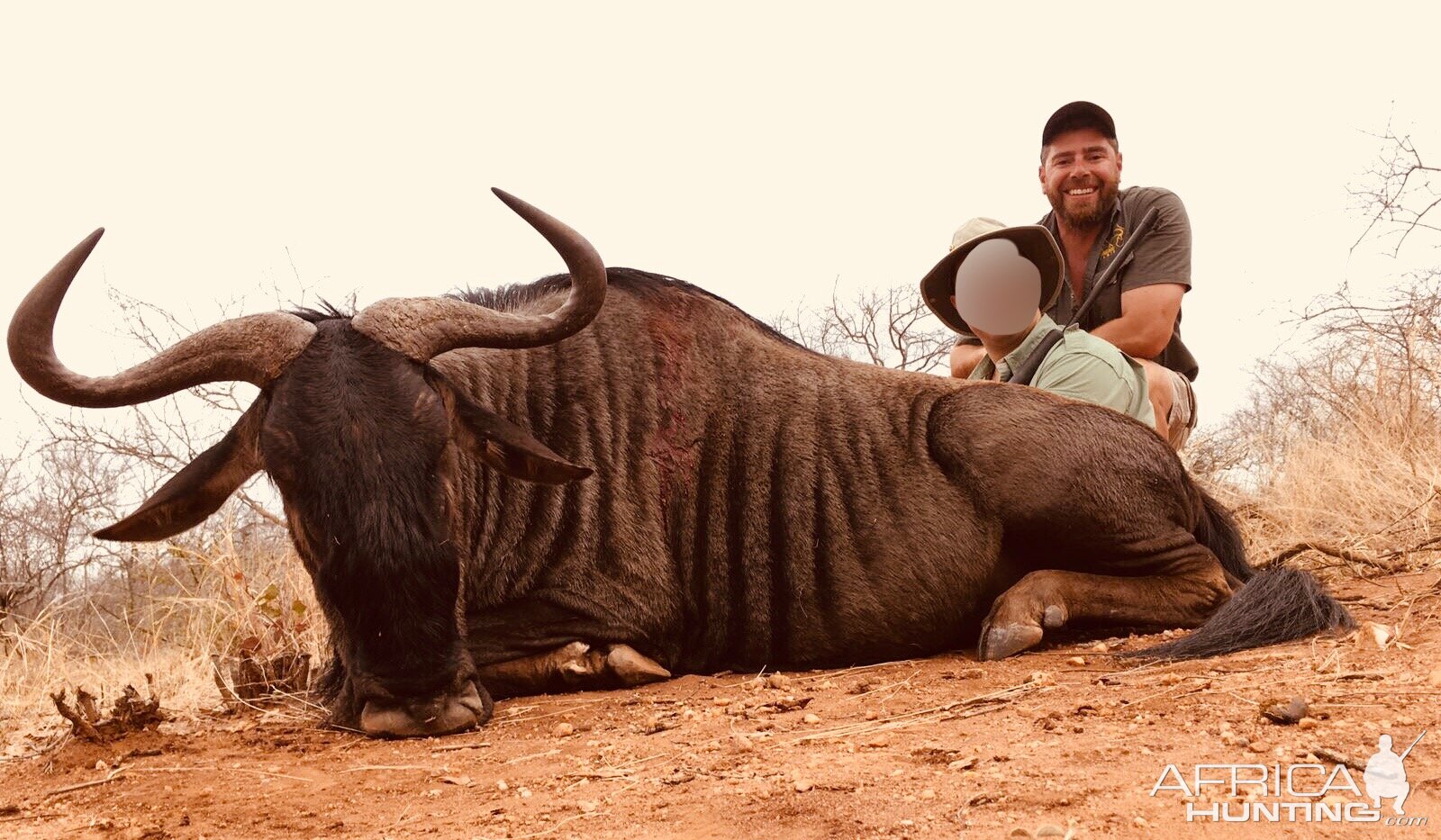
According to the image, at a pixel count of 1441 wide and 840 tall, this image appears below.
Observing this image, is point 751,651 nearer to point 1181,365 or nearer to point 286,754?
point 286,754

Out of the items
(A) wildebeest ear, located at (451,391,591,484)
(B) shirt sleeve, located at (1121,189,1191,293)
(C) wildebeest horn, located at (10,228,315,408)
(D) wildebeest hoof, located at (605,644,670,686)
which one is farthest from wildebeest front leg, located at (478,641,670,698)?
(B) shirt sleeve, located at (1121,189,1191,293)

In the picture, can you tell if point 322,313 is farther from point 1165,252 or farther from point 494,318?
point 1165,252

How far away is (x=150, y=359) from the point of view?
4.00 metres

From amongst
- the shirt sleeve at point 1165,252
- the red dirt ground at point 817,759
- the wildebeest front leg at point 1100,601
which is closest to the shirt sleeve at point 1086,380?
the wildebeest front leg at point 1100,601

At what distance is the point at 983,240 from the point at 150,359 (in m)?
3.92

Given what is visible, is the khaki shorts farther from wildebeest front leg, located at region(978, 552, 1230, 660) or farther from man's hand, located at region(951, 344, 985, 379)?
wildebeest front leg, located at region(978, 552, 1230, 660)

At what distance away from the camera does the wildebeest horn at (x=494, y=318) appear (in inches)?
161

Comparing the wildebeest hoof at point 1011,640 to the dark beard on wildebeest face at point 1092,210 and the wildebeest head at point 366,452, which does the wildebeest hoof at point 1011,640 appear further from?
the dark beard on wildebeest face at point 1092,210

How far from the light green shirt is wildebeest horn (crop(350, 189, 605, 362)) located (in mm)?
2434

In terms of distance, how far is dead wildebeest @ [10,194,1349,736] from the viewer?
13.4ft

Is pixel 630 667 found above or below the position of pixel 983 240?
below

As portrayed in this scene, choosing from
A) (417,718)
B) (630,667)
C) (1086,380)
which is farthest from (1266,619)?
(417,718)

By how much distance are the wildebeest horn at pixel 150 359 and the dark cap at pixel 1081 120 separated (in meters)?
4.95

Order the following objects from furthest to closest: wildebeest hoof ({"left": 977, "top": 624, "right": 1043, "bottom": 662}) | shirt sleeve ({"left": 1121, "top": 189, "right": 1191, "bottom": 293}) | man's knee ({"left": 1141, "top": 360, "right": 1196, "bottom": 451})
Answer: shirt sleeve ({"left": 1121, "top": 189, "right": 1191, "bottom": 293}) → man's knee ({"left": 1141, "top": 360, "right": 1196, "bottom": 451}) → wildebeest hoof ({"left": 977, "top": 624, "right": 1043, "bottom": 662})
